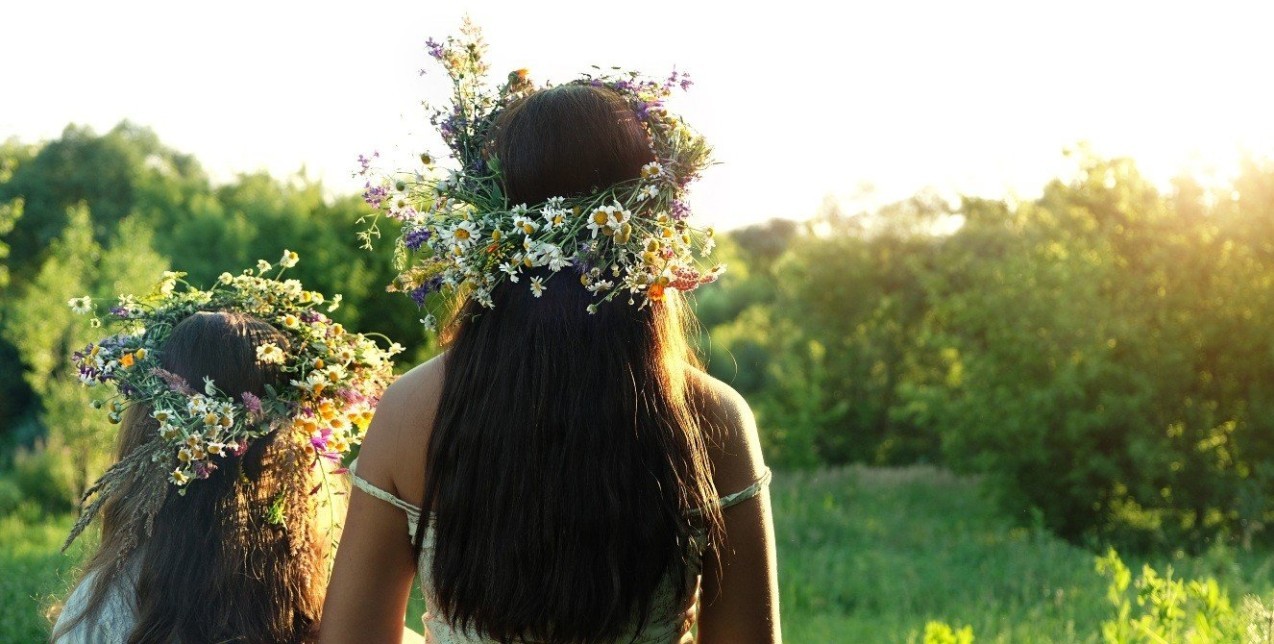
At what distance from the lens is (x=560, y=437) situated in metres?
1.96

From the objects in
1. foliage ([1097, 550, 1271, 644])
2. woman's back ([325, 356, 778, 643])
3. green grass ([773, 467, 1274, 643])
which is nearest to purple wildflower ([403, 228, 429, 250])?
woman's back ([325, 356, 778, 643])

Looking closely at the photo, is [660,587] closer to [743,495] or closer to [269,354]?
[743,495]

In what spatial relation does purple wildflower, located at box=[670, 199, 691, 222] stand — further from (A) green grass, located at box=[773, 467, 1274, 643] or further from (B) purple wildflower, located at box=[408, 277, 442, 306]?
(A) green grass, located at box=[773, 467, 1274, 643]

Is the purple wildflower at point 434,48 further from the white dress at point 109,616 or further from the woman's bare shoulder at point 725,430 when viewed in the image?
the white dress at point 109,616

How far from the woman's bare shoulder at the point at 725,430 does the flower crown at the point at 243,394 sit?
3.36 feet

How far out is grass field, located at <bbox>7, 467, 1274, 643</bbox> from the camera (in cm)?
607

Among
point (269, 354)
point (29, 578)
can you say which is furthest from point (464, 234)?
point (29, 578)

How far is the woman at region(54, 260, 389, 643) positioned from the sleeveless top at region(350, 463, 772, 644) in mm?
618

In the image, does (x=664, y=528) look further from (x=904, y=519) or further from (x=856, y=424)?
(x=856, y=424)

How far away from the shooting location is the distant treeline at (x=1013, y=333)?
10852 mm

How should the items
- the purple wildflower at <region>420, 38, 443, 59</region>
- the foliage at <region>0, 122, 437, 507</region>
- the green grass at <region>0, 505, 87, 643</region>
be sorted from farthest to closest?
the foliage at <region>0, 122, 437, 507</region>
the green grass at <region>0, 505, 87, 643</region>
the purple wildflower at <region>420, 38, 443, 59</region>

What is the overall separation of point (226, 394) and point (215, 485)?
0.21 metres

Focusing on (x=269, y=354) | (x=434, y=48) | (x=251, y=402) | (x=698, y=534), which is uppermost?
(x=434, y=48)

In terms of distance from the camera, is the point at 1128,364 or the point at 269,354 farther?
the point at 1128,364
